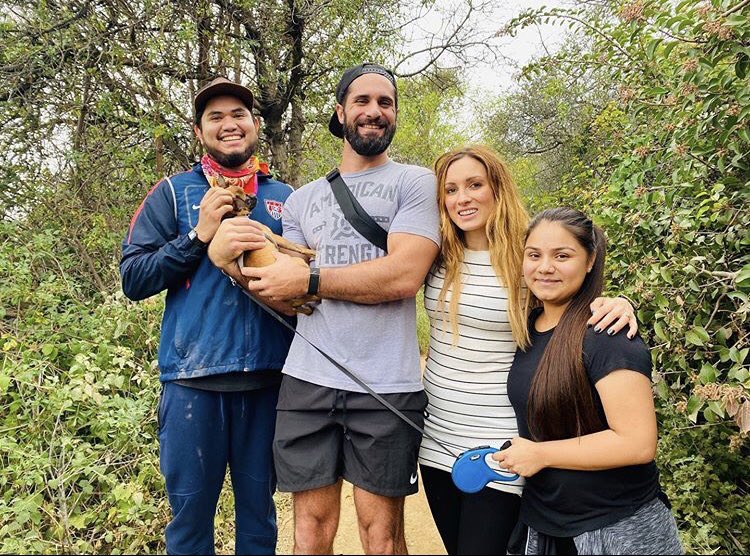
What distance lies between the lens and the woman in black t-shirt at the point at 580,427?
1.59 metres

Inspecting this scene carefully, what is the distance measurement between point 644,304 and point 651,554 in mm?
1821

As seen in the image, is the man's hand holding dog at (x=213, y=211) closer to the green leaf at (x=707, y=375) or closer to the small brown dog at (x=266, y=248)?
the small brown dog at (x=266, y=248)

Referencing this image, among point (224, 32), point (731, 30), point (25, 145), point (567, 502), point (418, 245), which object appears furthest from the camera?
point (224, 32)

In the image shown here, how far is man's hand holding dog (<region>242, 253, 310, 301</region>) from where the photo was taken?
79.0 inches

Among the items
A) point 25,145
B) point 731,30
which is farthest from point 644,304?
point 25,145

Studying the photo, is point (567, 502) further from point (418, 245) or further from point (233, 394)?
point (233, 394)

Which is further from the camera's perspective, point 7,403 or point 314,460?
point 7,403

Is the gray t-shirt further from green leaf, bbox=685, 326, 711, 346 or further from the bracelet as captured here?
green leaf, bbox=685, 326, 711, 346

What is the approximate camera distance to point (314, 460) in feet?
6.60

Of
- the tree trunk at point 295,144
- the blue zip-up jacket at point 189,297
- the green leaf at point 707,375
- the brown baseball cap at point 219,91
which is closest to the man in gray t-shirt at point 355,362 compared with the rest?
the blue zip-up jacket at point 189,297

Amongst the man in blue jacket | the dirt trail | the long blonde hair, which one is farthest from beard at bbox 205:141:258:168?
the dirt trail

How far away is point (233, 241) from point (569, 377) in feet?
4.47

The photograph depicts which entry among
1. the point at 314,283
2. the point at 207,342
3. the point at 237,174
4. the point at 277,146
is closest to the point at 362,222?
the point at 314,283

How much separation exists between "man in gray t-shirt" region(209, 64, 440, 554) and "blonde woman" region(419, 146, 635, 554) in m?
0.11
